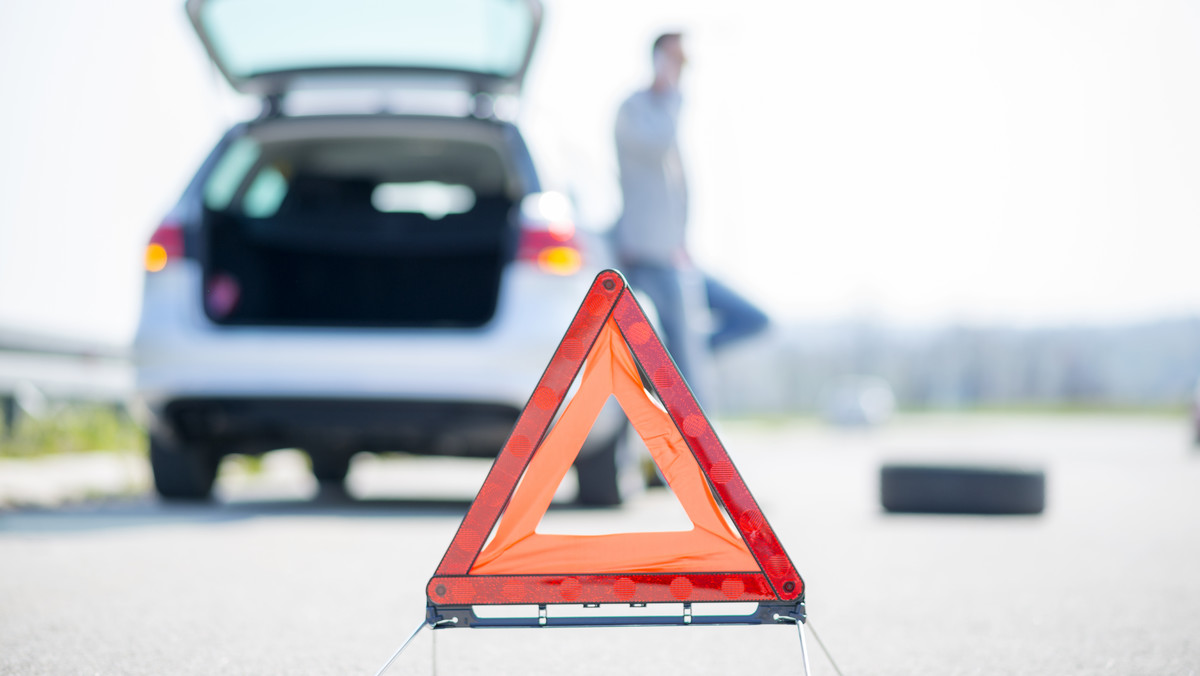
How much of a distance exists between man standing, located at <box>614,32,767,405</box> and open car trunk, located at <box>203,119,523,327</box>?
0.62 metres

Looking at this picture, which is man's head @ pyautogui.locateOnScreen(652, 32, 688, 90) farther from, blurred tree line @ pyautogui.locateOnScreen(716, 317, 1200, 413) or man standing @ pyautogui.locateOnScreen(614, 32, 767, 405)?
blurred tree line @ pyautogui.locateOnScreen(716, 317, 1200, 413)

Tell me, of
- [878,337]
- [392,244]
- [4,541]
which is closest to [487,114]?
[392,244]

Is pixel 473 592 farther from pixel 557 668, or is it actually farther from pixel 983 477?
pixel 983 477

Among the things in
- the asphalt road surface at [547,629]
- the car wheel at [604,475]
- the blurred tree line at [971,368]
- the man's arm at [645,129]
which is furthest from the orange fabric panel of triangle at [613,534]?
the blurred tree line at [971,368]

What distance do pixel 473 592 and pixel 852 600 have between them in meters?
1.78

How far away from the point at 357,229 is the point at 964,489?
3.51 meters

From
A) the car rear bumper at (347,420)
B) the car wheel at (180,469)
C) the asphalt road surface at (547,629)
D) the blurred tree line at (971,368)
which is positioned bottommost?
the asphalt road surface at (547,629)

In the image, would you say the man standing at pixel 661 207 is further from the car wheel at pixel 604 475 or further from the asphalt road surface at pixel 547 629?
the asphalt road surface at pixel 547 629

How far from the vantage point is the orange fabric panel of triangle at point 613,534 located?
2344 millimetres

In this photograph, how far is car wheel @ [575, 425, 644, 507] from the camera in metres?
5.90

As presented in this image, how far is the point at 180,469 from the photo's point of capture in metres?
6.21

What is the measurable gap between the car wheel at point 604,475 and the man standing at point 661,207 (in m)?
0.52

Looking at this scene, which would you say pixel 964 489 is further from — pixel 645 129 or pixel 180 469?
pixel 180 469

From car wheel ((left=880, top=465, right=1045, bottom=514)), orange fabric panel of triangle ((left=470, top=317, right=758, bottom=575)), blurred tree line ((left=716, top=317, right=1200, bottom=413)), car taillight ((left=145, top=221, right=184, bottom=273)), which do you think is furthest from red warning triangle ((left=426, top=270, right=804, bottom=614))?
blurred tree line ((left=716, top=317, right=1200, bottom=413))
